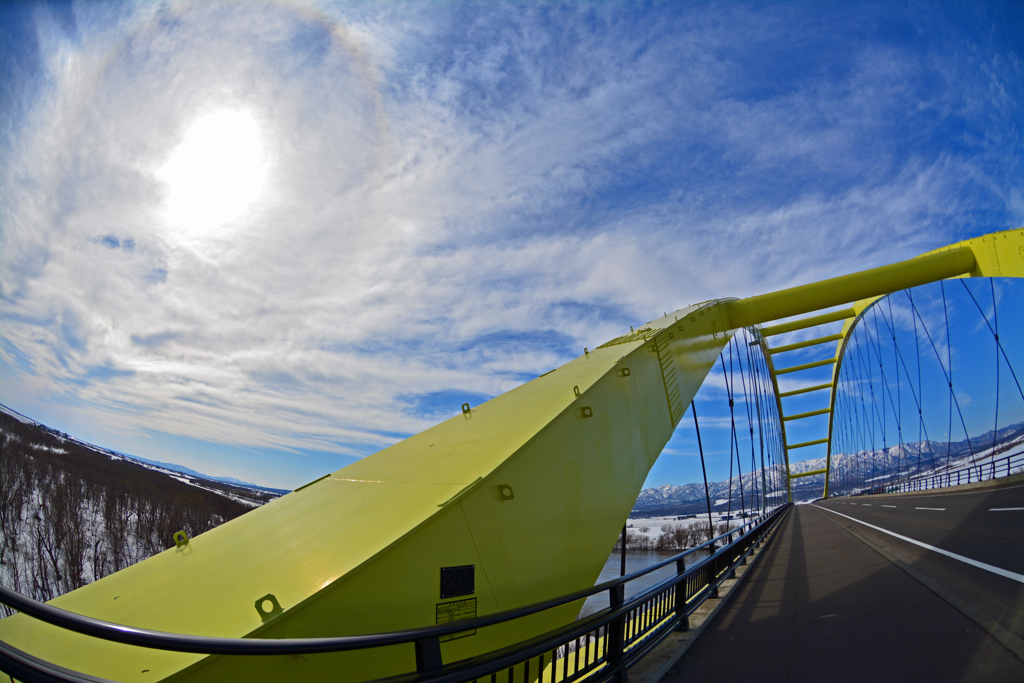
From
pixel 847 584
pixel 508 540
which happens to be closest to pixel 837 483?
pixel 847 584

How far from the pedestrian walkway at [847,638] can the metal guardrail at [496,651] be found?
1.55 feet

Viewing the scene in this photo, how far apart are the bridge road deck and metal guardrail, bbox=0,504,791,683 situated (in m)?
0.46

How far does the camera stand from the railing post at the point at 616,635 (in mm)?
3580

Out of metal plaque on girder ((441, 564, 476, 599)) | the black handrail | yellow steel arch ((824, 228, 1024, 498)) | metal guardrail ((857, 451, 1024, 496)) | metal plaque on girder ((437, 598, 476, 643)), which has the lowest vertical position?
metal guardrail ((857, 451, 1024, 496))

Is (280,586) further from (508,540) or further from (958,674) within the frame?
(958,674)

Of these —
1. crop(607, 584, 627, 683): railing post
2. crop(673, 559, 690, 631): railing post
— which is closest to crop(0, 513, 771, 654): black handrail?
crop(607, 584, 627, 683): railing post

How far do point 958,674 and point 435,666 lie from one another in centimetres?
380

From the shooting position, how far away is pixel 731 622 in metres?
5.46

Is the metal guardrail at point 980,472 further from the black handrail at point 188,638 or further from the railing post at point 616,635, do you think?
the black handrail at point 188,638

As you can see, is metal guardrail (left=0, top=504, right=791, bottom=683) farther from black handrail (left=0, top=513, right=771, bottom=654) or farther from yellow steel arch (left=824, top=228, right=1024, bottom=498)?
yellow steel arch (left=824, top=228, right=1024, bottom=498)

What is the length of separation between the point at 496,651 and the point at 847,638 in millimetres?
3946

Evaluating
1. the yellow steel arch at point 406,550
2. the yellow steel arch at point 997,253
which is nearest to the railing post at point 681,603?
the yellow steel arch at point 406,550

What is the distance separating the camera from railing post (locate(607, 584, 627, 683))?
358 cm

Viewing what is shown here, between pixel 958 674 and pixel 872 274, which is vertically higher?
pixel 872 274
